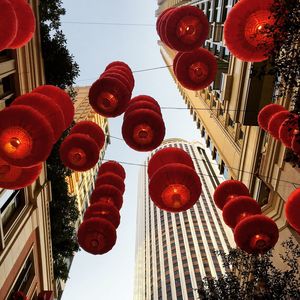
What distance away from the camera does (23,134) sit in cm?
556

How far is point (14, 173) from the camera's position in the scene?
7.04m

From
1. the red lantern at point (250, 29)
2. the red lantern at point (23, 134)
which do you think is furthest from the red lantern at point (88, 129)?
the red lantern at point (250, 29)

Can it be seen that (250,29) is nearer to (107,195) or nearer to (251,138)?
→ (107,195)

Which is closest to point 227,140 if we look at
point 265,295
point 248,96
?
point 248,96

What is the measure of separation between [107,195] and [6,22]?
528cm

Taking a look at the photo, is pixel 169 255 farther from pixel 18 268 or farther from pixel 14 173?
pixel 14 173

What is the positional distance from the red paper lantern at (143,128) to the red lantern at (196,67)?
5.72ft

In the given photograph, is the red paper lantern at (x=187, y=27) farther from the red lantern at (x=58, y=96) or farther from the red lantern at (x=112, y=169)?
the red lantern at (x=112, y=169)

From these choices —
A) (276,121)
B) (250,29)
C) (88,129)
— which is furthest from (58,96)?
(276,121)

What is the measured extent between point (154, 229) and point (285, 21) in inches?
3525

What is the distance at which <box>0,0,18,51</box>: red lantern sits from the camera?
17.8ft

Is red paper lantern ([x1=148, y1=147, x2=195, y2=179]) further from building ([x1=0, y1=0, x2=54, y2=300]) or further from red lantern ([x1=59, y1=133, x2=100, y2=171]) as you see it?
building ([x1=0, y1=0, x2=54, y2=300])

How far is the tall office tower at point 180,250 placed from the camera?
69188mm

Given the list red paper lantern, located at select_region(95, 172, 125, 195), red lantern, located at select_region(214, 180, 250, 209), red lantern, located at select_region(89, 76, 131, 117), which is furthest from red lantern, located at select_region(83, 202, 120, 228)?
red lantern, located at select_region(214, 180, 250, 209)
